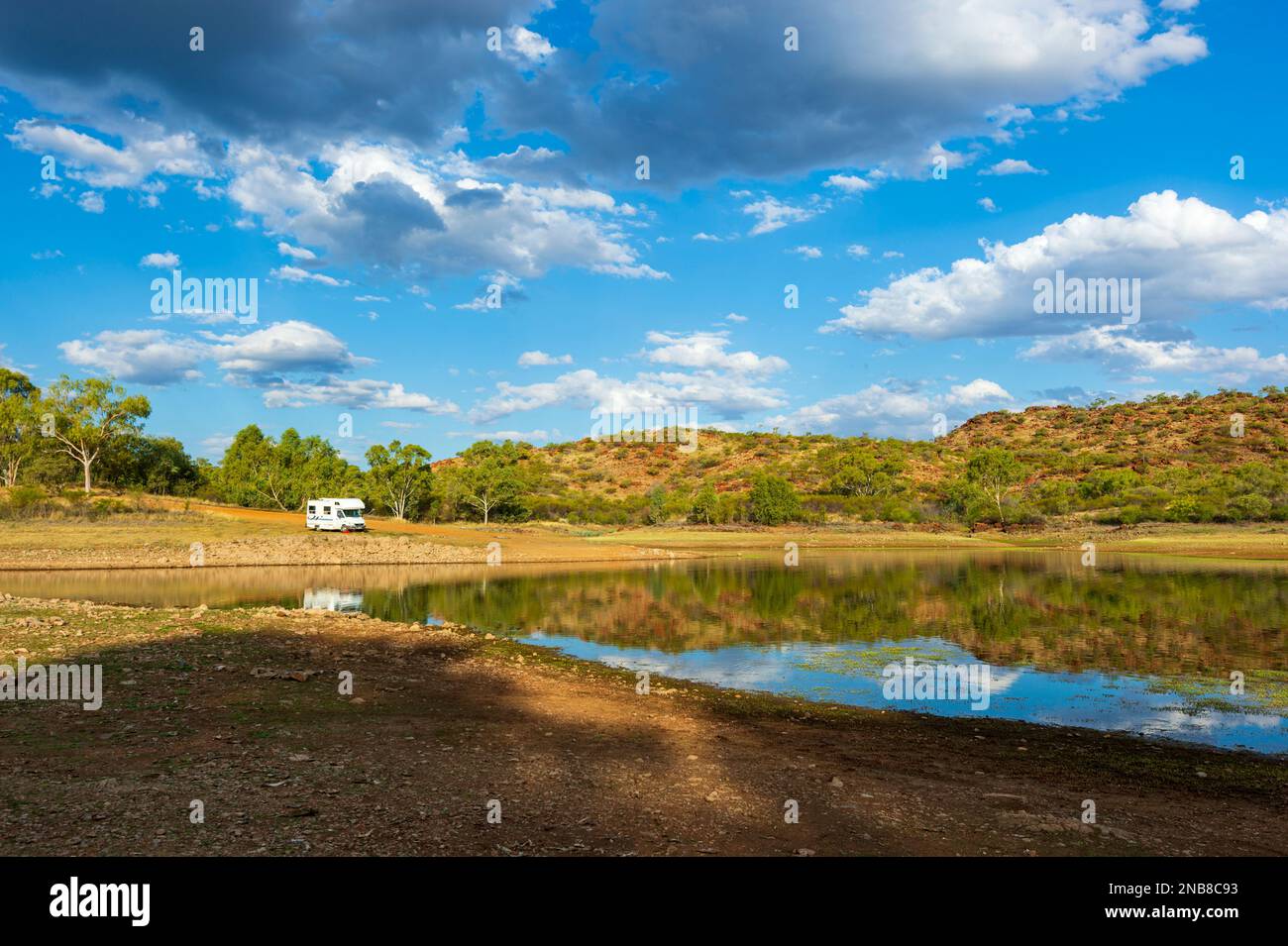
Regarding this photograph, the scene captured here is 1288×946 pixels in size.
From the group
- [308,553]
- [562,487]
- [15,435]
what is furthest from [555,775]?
[562,487]

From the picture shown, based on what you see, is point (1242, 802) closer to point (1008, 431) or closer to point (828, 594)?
point (828, 594)

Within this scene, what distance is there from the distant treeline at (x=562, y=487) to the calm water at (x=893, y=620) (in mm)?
37827

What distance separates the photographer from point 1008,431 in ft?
528

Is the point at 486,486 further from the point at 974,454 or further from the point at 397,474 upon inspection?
the point at 974,454

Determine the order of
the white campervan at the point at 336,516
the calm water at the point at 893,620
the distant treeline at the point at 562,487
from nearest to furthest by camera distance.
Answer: the calm water at the point at 893,620 < the white campervan at the point at 336,516 < the distant treeline at the point at 562,487

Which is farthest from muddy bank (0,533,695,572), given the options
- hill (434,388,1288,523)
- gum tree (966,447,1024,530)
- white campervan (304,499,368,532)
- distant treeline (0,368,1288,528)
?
gum tree (966,447,1024,530)

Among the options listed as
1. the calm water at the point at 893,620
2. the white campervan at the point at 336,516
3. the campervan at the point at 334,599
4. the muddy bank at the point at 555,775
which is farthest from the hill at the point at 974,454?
the muddy bank at the point at 555,775

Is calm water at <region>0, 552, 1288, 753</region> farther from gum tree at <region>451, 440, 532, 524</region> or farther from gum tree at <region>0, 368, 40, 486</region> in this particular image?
gum tree at <region>0, 368, 40, 486</region>

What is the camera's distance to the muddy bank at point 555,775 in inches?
289

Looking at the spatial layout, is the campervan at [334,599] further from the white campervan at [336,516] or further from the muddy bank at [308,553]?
the white campervan at [336,516]

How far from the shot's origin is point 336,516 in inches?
2501
